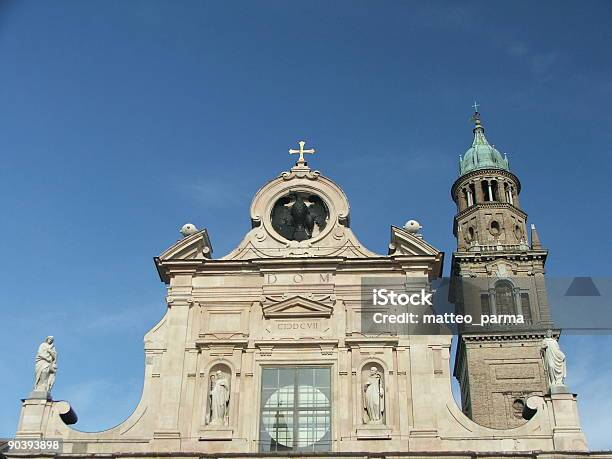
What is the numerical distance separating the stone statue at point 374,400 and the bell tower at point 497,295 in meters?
19.9

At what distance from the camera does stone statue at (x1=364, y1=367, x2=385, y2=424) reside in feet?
65.3

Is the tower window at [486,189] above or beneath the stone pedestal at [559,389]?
above

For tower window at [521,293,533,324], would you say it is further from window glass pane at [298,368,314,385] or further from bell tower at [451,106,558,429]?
window glass pane at [298,368,314,385]

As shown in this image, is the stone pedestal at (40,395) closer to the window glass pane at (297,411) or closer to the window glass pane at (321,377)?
the window glass pane at (297,411)

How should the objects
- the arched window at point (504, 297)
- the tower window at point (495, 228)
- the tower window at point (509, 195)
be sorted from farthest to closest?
the tower window at point (509, 195)
the tower window at point (495, 228)
the arched window at point (504, 297)

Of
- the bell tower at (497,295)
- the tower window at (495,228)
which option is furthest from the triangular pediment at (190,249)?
the tower window at (495,228)

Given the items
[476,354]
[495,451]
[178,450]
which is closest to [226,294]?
[178,450]

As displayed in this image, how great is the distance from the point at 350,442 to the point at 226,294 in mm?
5045

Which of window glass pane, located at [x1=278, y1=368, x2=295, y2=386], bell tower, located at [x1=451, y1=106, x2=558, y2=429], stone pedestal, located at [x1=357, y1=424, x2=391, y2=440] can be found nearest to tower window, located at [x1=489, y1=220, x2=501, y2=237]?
bell tower, located at [x1=451, y1=106, x2=558, y2=429]

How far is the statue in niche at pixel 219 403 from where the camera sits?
65.7 feet

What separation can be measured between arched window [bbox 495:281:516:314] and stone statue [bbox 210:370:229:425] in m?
25.9

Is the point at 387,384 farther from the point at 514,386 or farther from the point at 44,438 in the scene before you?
the point at 514,386

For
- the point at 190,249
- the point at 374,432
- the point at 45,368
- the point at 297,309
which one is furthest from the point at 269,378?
the point at 45,368

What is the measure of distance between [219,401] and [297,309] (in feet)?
10.1
